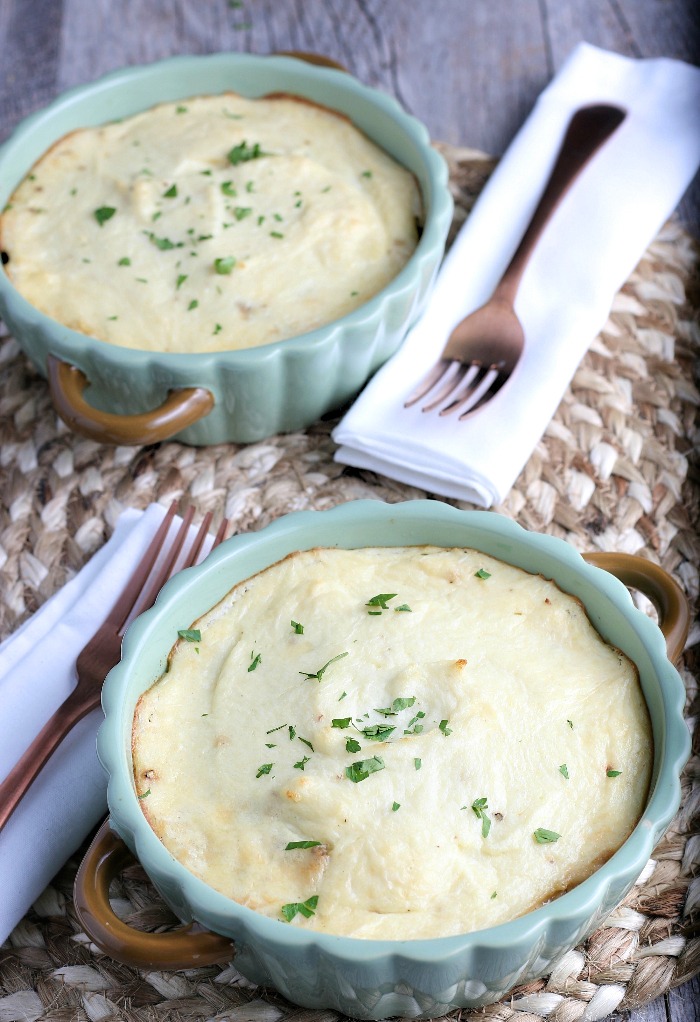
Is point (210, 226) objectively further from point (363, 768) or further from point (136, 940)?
point (136, 940)

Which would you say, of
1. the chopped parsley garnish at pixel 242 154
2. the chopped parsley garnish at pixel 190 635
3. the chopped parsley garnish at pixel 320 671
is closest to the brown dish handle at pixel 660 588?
the chopped parsley garnish at pixel 320 671

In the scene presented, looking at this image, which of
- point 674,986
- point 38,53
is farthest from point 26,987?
point 38,53

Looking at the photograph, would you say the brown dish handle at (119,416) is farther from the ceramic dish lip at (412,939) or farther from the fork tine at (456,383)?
the fork tine at (456,383)

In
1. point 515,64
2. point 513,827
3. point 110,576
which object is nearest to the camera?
point 513,827

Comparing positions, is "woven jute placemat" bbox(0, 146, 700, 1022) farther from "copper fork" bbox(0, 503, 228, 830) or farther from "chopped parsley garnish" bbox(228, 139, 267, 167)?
"chopped parsley garnish" bbox(228, 139, 267, 167)

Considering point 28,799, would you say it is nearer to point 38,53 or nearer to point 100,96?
point 100,96

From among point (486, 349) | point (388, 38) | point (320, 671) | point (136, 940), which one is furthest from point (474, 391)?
point (388, 38)

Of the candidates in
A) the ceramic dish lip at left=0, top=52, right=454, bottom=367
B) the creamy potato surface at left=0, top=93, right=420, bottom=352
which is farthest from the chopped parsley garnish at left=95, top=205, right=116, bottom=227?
the ceramic dish lip at left=0, top=52, right=454, bottom=367
